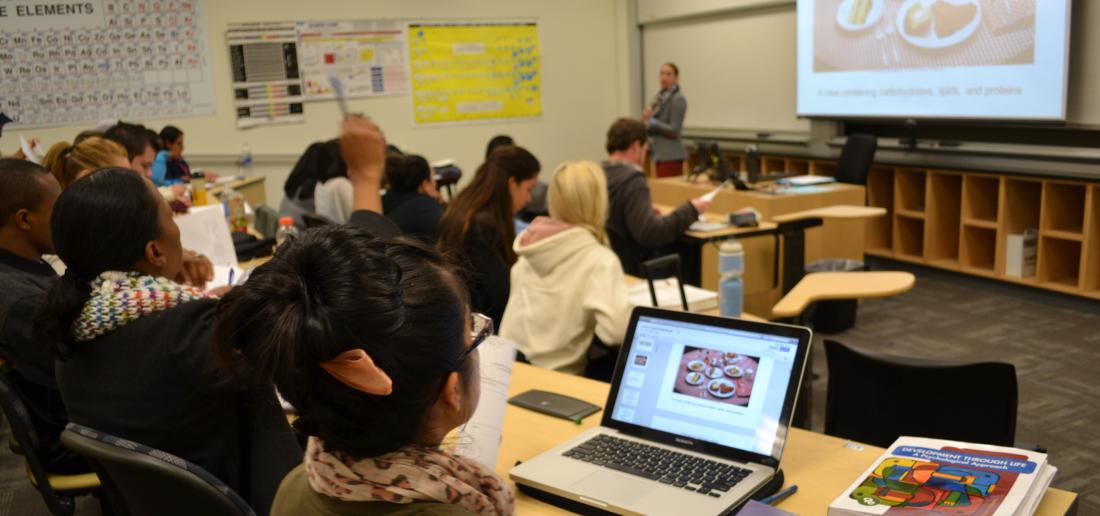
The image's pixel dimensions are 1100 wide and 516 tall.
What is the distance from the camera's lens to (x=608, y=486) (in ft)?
4.66

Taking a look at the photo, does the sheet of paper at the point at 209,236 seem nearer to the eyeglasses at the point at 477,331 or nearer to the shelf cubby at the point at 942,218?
the eyeglasses at the point at 477,331

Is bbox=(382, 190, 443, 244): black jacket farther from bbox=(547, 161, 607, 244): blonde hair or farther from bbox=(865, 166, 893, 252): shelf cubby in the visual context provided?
bbox=(865, 166, 893, 252): shelf cubby

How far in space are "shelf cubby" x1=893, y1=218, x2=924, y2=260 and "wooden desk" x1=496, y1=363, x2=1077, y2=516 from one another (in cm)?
480

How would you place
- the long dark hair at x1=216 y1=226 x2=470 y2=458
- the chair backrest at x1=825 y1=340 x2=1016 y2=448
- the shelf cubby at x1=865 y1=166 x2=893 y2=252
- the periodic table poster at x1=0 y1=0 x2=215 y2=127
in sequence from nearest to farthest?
the long dark hair at x1=216 y1=226 x2=470 y2=458 < the chair backrest at x1=825 y1=340 x2=1016 y2=448 < the shelf cubby at x1=865 y1=166 x2=893 y2=252 < the periodic table poster at x1=0 y1=0 x2=215 y2=127

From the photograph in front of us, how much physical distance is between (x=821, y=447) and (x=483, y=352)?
2.16ft

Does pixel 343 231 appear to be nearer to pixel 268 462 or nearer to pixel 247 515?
pixel 247 515

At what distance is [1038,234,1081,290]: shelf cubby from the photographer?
5.13m

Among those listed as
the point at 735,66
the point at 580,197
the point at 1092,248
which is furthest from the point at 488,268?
the point at 735,66

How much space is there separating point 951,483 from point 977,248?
4.99 m

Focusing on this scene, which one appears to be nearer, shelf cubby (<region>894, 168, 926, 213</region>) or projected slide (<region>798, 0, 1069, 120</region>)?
projected slide (<region>798, 0, 1069, 120</region>)

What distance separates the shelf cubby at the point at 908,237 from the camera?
20.2ft

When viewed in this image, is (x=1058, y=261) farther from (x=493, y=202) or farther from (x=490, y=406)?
(x=490, y=406)

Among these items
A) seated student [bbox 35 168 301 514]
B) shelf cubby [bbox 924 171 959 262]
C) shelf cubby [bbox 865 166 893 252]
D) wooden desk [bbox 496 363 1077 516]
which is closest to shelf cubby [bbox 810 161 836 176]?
shelf cubby [bbox 865 166 893 252]

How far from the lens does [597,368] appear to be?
2.80 metres
